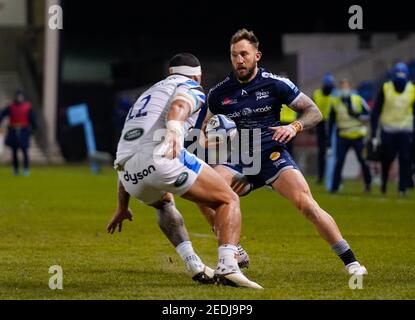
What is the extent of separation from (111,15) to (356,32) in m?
11.7

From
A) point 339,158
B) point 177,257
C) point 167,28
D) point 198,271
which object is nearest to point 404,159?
point 339,158

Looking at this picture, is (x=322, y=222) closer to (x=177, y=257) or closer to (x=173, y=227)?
(x=173, y=227)

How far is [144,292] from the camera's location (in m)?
8.88

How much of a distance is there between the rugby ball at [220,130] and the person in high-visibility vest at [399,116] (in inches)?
405

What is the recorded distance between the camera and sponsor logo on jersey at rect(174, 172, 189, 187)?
9.02m

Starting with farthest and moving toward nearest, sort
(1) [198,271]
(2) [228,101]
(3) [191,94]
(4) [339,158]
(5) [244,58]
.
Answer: (4) [339,158]
(2) [228,101]
(5) [244,58]
(1) [198,271]
(3) [191,94]

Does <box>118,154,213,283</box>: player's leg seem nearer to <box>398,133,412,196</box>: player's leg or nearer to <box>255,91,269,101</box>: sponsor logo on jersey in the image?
<box>255,91,269,101</box>: sponsor logo on jersey

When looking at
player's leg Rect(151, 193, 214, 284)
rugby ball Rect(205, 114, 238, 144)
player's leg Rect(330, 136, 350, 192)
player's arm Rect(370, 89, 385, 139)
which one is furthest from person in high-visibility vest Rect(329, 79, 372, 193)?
player's leg Rect(151, 193, 214, 284)

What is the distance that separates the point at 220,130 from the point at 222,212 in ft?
6.10

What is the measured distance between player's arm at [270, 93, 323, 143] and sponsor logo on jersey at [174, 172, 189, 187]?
1074 mm

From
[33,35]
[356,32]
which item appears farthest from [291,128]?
[33,35]

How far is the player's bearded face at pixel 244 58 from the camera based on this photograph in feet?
32.7

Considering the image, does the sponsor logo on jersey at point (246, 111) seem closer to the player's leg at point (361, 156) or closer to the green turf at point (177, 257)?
the green turf at point (177, 257)

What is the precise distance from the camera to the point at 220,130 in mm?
10953
